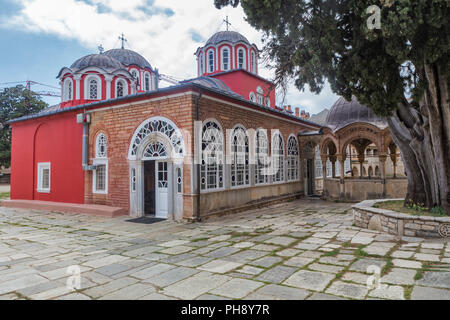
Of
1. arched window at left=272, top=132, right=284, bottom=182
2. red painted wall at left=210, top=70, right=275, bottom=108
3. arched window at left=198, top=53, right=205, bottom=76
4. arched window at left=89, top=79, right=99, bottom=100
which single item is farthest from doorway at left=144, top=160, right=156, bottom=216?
arched window at left=198, top=53, right=205, bottom=76

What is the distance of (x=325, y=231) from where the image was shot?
7.28m

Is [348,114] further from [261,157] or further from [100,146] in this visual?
[100,146]

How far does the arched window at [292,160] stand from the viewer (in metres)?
14.9

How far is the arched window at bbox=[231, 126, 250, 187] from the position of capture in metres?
10.8

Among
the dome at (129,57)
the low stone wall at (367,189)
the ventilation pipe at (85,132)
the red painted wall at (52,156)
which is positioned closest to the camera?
the ventilation pipe at (85,132)

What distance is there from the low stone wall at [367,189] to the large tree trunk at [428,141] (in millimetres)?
5189

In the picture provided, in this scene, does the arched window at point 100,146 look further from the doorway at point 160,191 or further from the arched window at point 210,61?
the arched window at point 210,61

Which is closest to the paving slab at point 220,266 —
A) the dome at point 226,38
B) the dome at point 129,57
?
the dome at point 226,38

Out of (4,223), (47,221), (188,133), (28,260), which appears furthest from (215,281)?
(4,223)

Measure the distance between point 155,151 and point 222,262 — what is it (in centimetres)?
575

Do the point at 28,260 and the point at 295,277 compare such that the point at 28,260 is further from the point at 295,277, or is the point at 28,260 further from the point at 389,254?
the point at 389,254

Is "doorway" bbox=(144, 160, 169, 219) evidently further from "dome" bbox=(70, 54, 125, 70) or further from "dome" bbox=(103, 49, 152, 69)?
"dome" bbox=(103, 49, 152, 69)

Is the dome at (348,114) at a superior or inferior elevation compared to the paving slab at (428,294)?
superior

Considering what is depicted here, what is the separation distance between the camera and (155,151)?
387 inches
